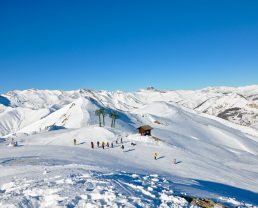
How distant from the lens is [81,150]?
2127 inches

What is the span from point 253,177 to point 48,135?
4591cm

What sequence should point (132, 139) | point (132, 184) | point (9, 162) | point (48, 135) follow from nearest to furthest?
point (132, 184) → point (9, 162) → point (132, 139) → point (48, 135)

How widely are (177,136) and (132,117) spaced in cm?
4503

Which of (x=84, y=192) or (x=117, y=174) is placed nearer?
(x=84, y=192)

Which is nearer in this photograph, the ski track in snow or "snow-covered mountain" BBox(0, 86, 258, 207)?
the ski track in snow

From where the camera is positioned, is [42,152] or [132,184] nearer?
[132,184]

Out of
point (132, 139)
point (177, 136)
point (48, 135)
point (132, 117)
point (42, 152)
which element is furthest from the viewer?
point (132, 117)

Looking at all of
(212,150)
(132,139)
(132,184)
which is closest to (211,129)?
(212,150)

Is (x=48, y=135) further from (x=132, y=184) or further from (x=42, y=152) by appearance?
(x=132, y=184)

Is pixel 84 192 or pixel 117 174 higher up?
pixel 84 192

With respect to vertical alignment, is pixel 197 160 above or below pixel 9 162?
below

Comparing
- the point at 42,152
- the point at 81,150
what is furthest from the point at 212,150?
the point at 42,152

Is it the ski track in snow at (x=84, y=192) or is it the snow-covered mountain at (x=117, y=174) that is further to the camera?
the snow-covered mountain at (x=117, y=174)

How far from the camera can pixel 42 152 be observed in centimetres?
5078
